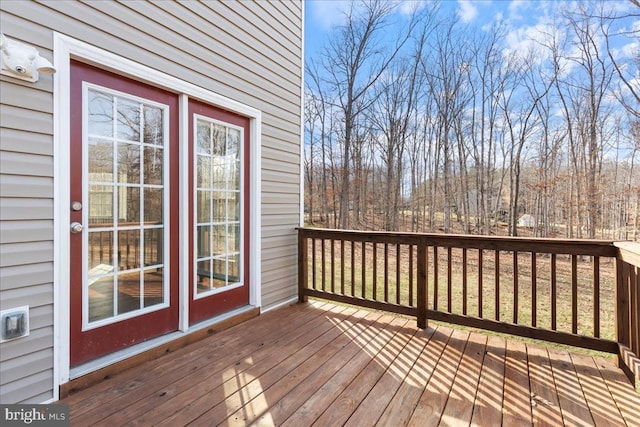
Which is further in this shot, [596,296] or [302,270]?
[302,270]

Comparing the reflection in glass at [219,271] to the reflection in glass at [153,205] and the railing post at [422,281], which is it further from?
the railing post at [422,281]

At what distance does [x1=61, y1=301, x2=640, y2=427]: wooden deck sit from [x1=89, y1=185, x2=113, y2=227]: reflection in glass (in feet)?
3.27

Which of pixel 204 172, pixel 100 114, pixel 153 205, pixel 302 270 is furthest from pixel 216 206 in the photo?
pixel 302 270

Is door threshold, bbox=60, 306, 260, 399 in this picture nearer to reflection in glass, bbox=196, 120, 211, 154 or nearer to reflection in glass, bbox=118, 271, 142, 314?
reflection in glass, bbox=118, 271, 142, 314

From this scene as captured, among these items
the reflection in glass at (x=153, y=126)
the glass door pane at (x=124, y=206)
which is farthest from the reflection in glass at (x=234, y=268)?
the reflection in glass at (x=153, y=126)

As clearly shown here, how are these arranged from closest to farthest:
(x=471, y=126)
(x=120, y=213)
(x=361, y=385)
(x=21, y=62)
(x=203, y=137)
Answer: (x=21, y=62) < (x=361, y=385) < (x=120, y=213) < (x=203, y=137) < (x=471, y=126)

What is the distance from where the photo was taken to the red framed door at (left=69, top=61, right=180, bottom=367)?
6.40 ft

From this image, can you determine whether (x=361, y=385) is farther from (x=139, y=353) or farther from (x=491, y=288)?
(x=491, y=288)

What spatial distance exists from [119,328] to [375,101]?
32.8 ft

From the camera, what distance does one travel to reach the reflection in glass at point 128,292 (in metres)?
2.18

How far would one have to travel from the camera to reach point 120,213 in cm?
217

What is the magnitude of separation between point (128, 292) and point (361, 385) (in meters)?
1.70

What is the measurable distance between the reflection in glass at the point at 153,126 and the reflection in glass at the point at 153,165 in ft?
0.22

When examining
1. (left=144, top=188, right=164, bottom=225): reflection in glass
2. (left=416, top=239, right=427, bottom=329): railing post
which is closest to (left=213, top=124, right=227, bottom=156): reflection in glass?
(left=144, top=188, right=164, bottom=225): reflection in glass
